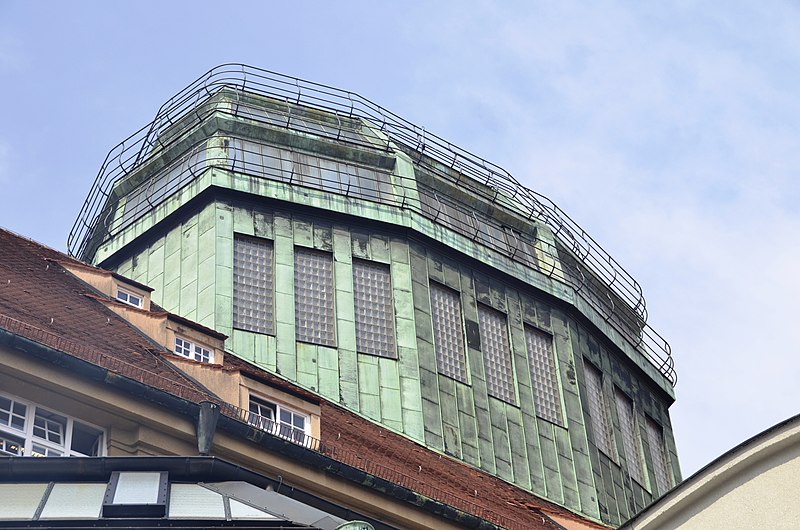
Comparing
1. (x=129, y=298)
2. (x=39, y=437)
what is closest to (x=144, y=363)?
(x=39, y=437)

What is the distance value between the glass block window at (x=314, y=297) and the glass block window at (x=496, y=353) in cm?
393

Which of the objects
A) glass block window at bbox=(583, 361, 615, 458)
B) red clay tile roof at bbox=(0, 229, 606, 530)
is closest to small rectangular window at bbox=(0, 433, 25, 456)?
red clay tile roof at bbox=(0, 229, 606, 530)

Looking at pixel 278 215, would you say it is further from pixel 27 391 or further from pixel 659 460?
pixel 27 391

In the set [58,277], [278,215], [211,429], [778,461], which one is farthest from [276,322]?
[778,461]

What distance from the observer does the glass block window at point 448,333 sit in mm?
37094

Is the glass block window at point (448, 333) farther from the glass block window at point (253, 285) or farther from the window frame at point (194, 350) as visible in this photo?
the window frame at point (194, 350)

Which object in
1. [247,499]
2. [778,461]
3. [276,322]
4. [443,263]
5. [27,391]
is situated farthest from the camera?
[443,263]

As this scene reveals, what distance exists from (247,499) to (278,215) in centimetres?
2135

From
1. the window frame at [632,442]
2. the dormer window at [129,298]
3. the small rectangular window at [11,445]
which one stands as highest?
the window frame at [632,442]

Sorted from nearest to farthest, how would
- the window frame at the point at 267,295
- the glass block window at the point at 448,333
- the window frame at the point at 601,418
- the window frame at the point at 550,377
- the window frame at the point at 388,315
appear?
the window frame at the point at 267,295, the window frame at the point at 388,315, the glass block window at the point at 448,333, the window frame at the point at 550,377, the window frame at the point at 601,418

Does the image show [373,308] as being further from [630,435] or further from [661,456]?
[661,456]

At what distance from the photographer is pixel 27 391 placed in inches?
805

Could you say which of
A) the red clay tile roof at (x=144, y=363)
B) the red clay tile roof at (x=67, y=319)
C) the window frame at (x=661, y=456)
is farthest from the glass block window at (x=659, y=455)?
the red clay tile roof at (x=67, y=319)

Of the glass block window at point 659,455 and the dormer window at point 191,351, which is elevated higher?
the glass block window at point 659,455
